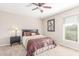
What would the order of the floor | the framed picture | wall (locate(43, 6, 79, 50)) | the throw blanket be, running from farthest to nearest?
the throw blanket, the framed picture, the floor, wall (locate(43, 6, 79, 50))

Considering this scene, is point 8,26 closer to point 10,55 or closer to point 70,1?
point 10,55

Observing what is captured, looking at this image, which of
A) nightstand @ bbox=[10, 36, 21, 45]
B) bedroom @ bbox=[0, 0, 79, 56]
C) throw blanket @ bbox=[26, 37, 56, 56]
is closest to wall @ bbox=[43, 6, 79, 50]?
bedroom @ bbox=[0, 0, 79, 56]

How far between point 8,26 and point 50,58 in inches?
30.8

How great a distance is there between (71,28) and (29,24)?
0.64m

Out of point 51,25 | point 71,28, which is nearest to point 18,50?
point 51,25

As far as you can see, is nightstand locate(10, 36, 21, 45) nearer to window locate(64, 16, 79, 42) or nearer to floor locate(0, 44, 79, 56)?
floor locate(0, 44, 79, 56)

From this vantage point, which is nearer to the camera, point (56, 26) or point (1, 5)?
point (1, 5)

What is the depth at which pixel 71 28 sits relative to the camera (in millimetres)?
1054

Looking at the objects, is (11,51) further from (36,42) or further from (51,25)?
(51,25)

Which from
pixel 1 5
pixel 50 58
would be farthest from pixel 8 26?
pixel 50 58

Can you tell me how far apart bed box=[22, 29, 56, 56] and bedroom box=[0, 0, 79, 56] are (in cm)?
4

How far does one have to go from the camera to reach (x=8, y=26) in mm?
1148

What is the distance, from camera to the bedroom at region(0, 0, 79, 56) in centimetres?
108

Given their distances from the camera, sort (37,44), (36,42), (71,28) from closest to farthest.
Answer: (71,28)
(37,44)
(36,42)
